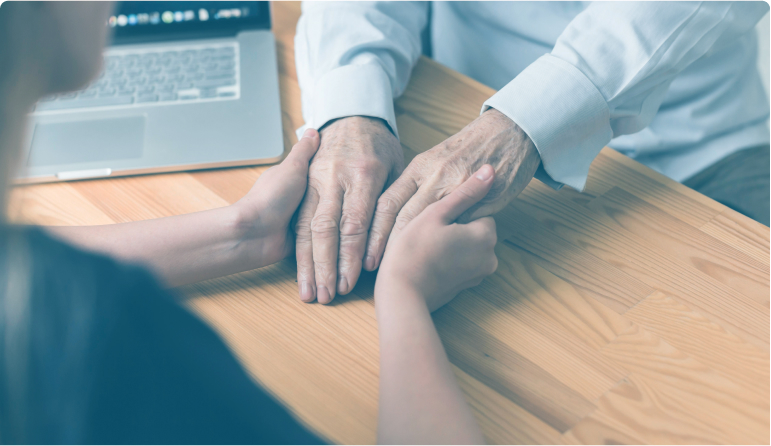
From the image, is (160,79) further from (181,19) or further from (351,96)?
(351,96)

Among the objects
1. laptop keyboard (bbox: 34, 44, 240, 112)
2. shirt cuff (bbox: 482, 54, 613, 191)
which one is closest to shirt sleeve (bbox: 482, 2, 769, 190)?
shirt cuff (bbox: 482, 54, 613, 191)

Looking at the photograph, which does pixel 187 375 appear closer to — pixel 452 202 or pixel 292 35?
pixel 452 202

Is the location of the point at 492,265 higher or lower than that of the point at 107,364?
lower

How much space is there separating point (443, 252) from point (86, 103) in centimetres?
61

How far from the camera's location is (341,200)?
2.04 ft

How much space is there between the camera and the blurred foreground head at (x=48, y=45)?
0.27m

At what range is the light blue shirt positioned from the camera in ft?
2.13

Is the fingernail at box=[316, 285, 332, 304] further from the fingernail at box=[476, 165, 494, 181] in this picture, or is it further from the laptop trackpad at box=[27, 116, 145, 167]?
the laptop trackpad at box=[27, 116, 145, 167]

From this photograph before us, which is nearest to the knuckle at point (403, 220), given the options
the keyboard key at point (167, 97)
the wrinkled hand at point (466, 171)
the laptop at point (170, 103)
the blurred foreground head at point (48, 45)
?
the wrinkled hand at point (466, 171)

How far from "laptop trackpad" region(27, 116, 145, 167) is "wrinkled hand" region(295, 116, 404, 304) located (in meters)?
0.29

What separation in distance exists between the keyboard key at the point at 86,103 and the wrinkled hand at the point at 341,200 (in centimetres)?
33

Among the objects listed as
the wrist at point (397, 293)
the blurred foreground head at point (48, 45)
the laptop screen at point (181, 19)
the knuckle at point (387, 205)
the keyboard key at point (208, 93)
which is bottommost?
the wrist at point (397, 293)

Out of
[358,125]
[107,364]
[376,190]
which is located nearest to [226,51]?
[358,125]

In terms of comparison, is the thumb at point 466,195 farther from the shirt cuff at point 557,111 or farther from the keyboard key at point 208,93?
the keyboard key at point 208,93
